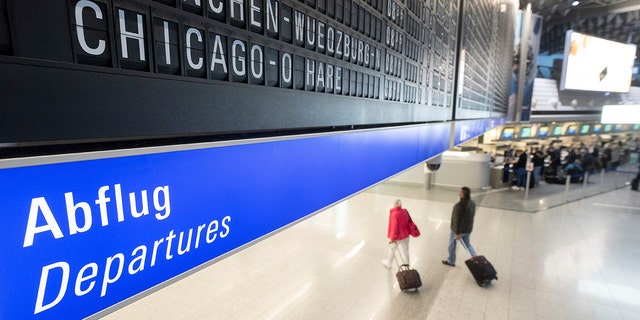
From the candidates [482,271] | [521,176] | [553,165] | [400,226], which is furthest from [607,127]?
[400,226]

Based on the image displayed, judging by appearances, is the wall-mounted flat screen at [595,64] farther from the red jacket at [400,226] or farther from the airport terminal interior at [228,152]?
the red jacket at [400,226]

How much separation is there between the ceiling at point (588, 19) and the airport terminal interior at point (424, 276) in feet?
56.0

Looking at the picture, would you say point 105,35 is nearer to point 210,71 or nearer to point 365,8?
point 210,71

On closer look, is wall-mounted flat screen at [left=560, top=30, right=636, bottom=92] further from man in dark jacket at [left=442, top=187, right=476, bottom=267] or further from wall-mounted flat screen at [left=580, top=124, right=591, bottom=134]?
man in dark jacket at [left=442, top=187, right=476, bottom=267]

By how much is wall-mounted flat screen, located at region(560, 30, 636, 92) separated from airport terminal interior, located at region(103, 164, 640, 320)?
13.9 m

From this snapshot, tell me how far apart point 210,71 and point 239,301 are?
4570mm

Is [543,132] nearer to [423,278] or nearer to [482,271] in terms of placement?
[482,271]

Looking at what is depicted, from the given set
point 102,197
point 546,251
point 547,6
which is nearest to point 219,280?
point 102,197

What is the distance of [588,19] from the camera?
2403 centimetres

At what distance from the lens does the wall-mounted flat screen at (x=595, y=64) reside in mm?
18859

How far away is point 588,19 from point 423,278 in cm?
2964

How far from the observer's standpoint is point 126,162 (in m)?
0.99

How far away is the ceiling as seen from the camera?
2014 cm

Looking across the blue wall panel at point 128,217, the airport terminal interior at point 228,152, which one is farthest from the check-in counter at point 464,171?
the blue wall panel at point 128,217
